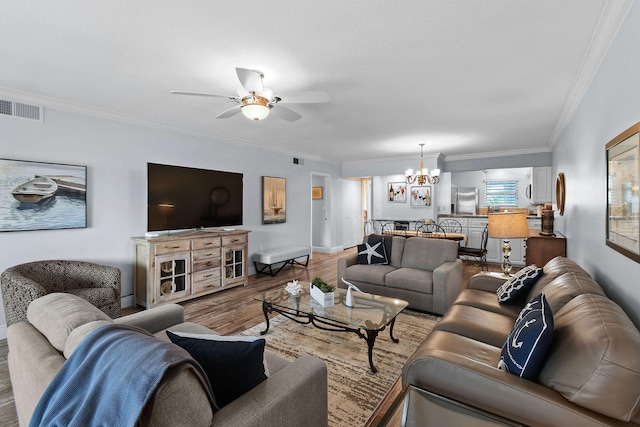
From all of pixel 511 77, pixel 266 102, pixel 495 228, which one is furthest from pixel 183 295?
pixel 511 77

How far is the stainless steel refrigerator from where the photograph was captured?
339 inches

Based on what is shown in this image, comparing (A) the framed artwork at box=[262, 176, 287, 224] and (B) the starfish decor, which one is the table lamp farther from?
(A) the framed artwork at box=[262, 176, 287, 224]

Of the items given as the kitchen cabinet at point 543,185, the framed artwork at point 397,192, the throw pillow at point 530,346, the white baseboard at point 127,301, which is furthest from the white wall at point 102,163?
the kitchen cabinet at point 543,185

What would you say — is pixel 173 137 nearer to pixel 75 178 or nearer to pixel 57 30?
pixel 75 178

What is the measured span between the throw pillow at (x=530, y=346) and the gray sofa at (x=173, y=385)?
87 cm

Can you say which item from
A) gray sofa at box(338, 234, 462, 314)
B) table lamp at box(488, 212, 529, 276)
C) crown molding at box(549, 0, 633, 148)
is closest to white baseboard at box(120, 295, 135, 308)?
gray sofa at box(338, 234, 462, 314)

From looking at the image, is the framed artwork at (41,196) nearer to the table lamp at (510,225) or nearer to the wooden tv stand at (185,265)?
the wooden tv stand at (185,265)

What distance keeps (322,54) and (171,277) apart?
10.7 ft

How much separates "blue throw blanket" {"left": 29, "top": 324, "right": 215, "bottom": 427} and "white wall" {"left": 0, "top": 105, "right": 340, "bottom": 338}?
3059 millimetres

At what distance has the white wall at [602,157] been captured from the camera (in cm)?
167

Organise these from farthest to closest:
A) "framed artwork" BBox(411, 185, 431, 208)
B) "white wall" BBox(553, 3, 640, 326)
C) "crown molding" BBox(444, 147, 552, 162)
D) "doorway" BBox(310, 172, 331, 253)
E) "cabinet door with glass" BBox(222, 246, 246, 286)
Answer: "doorway" BBox(310, 172, 331, 253) < "framed artwork" BBox(411, 185, 431, 208) < "crown molding" BBox(444, 147, 552, 162) < "cabinet door with glass" BBox(222, 246, 246, 286) < "white wall" BBox(553, 3, 640, 326)

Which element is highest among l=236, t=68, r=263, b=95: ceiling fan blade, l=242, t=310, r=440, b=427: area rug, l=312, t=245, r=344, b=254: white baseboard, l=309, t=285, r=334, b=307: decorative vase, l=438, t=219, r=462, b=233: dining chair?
l=236, t=68, r=263, b=95: ceiling fan blade

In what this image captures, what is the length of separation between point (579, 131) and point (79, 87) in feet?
16.4

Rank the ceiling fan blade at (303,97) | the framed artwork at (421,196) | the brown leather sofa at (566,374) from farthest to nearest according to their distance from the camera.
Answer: the framed artwork at (421,196), the ceiling fan blade at (303,97), the brown leather sofa at (566,374)
